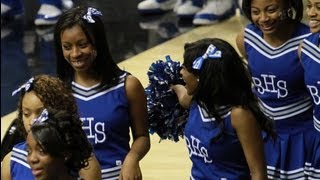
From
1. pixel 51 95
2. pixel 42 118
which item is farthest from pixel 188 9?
pixel 42 118

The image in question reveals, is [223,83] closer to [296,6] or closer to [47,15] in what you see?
[296,6]

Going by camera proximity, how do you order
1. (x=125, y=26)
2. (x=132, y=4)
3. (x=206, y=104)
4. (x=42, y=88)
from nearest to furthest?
(x=42, y=88)
(x=206, y=104)
(x=125, y=26)
(x=132, y=4)

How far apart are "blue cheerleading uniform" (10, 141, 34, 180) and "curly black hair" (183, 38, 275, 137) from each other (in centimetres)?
53

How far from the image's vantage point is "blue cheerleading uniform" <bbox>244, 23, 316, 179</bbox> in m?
2.93

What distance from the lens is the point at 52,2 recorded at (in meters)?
6.92

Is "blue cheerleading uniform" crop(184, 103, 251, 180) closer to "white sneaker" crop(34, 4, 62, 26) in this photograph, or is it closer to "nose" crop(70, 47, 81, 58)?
"nose" crop(70, 47, 81, 58)

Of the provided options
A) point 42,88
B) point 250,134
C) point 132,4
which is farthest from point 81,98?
point 132,4

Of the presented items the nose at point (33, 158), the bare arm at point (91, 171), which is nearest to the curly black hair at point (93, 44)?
the bare arm at point (91, 171)

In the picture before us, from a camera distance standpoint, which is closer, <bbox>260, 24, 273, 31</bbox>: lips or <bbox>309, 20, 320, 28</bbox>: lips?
<bbox>309, 20, 320, 28</bbox>: lips

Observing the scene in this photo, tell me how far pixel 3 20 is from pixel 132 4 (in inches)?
41.6

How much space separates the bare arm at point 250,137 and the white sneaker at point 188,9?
13.8 feet

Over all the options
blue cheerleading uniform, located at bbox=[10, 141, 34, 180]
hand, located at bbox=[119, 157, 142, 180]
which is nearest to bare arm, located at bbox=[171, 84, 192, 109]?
hand, located at bbox=[119, 157, 142, 180]

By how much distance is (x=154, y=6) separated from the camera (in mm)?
7055

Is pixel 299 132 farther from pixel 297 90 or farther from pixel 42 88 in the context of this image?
Answer: pixel 42 88
